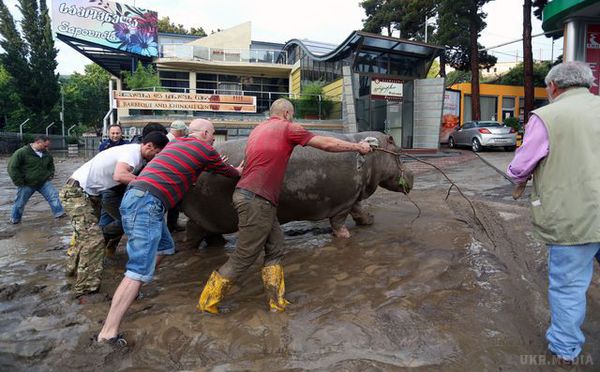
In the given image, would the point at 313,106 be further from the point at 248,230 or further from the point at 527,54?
the point at 248,230

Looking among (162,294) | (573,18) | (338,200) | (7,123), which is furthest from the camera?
(7,123)

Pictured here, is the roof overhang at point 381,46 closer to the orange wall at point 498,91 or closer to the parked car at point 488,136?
the parked car at point 488,136

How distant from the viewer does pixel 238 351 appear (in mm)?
3158

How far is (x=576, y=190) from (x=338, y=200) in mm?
3138

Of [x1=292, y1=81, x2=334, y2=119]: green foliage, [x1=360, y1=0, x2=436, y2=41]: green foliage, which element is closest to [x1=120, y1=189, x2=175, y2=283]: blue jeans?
[x1=292, y1=81, x2=334, y2=119]: green foliage

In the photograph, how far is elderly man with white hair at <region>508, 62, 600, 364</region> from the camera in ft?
9.28

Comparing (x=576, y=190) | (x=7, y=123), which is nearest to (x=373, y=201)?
(x=576, y=190)

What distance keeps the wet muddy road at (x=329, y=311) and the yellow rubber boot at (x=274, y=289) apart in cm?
10

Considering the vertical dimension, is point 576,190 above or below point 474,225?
above

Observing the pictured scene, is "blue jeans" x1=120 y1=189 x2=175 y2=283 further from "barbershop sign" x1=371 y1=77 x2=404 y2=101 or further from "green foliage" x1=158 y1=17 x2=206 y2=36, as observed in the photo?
"green foliage" x1=158 y1=17 x2=206 y2=36

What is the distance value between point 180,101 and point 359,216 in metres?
15.4

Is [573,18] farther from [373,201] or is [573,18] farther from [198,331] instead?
A: [198,331]

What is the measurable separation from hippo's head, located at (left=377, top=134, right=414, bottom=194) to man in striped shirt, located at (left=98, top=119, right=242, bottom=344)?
10.00 ft

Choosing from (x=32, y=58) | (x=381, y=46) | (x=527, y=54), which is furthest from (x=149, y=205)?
(x=32, y=58)
